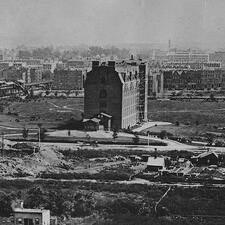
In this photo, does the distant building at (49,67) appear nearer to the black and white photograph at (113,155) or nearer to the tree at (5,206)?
the black and white photograph at (113,155)

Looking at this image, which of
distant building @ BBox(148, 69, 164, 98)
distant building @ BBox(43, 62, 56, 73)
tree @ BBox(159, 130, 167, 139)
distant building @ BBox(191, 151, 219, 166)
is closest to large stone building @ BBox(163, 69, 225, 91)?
distant building @ BBox(148, 69, 164, 98)

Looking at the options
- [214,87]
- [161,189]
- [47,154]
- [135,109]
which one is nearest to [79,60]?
[214,87]

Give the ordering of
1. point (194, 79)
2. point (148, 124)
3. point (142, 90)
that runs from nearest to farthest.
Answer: point (148, 124), point (142, 90), point (194, 79)

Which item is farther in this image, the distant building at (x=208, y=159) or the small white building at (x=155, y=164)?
the distant building at (x=208, y=159)

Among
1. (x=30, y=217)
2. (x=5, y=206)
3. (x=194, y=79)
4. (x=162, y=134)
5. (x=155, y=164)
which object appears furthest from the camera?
(x=194, y=79)

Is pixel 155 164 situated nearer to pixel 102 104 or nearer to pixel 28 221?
pixel 28 221

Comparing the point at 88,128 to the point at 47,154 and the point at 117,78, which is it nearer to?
the point at 117,78

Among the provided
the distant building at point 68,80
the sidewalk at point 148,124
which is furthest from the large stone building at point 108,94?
the distant building at point 68,80

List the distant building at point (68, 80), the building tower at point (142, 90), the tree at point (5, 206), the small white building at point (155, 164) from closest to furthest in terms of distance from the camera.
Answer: the tree at point (5, 206) < the small white building at point (155, 164) < the building tower at point (142, 90) < the distant building at point (68, 80)

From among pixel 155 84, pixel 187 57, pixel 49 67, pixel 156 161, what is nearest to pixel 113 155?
pixel 156 161
